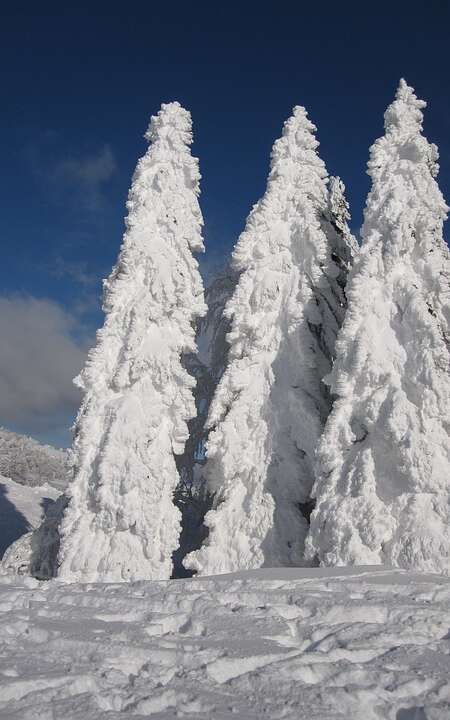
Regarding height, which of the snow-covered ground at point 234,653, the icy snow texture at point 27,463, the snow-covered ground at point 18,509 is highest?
the icy snow texture at point 27,463

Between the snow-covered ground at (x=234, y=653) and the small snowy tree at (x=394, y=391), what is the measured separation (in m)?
7.72

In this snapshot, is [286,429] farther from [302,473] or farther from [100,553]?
[100,553]

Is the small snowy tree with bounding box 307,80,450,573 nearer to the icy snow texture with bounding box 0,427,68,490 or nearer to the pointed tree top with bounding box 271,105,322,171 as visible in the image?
the pointed tree top with bounding box 271,105,322,171

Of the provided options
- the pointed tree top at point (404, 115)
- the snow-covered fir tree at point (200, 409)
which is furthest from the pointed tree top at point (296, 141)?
the snow-covered fir tree at point (200, 409)

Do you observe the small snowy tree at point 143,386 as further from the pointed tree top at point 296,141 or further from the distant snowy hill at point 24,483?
the distant snowy hill at point 24,483

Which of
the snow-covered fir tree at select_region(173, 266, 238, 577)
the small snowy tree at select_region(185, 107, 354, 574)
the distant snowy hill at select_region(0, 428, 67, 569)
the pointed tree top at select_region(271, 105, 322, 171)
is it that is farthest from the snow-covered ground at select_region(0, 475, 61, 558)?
the pointed tree top at select_region(271, 105, 322, 171)

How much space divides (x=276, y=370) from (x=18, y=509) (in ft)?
71.5

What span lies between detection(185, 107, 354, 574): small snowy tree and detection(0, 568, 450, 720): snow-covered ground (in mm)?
10438

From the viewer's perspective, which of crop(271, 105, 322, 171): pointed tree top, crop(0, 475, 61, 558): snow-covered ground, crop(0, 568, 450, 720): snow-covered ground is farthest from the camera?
crop(0, 475, 61, 558): snow-covered ground

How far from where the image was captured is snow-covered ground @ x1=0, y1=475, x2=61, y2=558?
99.5 ft

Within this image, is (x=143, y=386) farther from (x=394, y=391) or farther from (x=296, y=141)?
(x=296, y=141)

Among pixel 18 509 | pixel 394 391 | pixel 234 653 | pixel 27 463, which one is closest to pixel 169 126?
pixel 394 391

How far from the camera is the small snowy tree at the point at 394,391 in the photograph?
1345 cm

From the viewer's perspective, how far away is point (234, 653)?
4016 millimetres
